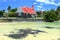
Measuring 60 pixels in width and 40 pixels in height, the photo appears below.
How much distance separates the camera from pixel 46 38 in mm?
11828

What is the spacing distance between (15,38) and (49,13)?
91.5 ft

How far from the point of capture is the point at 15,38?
11.7 meters

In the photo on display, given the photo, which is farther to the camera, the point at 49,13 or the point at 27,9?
the point at 27,9

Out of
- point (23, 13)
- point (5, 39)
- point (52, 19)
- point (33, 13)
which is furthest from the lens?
point (23, 13)

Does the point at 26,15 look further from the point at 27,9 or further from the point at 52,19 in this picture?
the point at 52,19

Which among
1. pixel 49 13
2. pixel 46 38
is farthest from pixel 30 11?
pixel 46 38

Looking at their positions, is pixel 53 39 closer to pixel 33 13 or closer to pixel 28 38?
pixel 28 38

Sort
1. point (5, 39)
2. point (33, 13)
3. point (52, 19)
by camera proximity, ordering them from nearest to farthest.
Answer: point (5, 39)
point (52, 19)
point (33, 13)

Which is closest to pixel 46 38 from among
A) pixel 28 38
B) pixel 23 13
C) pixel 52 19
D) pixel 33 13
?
pixel 28 38

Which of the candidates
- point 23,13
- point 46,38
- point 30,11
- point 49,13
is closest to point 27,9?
point 30,11

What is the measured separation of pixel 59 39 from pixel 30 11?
40595 mm

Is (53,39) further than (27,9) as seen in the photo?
No

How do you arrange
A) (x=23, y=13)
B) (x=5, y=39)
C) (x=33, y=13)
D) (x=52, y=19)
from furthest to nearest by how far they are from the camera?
1. (x=23, y=13)
2. (x=33, y=13)
3. (x=52, y=19)
4. (x=5, y=39)

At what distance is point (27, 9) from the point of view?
51.6 meters
